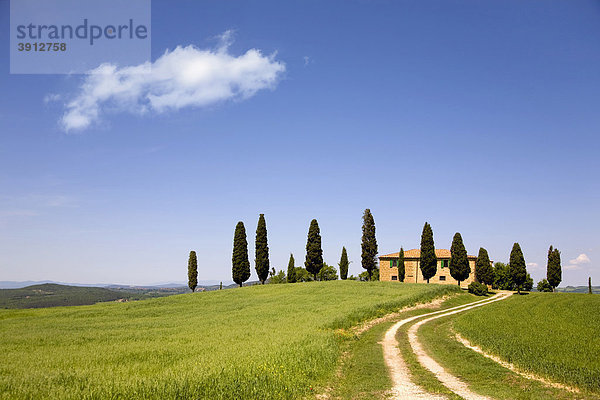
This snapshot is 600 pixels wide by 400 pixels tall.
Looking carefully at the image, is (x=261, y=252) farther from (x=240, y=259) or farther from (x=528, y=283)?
(x=528, y=283)

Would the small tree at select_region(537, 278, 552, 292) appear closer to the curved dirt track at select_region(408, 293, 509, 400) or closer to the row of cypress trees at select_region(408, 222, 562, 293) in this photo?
the row of cypress trees at select_region(408, 222, 562, 293)

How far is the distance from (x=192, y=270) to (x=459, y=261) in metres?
61.5

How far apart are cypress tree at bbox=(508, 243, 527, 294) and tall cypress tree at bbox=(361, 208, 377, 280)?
29619mm

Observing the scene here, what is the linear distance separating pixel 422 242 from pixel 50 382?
75.6m

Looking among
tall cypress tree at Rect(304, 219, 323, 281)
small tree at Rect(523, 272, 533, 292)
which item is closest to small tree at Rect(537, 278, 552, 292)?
small tree at Rect(523, 272, 533, 292)

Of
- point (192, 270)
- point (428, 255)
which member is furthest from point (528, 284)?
point (192, 270)

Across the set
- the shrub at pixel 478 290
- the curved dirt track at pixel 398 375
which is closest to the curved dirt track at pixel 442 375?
the curved dirt track at pixel 398 375

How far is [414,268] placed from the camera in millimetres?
94438

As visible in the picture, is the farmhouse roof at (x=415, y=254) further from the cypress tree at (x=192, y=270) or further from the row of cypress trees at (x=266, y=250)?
the cypress tree at (x=192, y=270)

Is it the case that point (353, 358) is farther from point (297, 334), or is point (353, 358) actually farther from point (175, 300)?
point (175, 300)

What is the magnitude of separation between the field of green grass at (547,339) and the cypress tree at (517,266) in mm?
51260

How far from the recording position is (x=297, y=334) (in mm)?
25250

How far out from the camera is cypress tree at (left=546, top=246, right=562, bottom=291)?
86062 millimetres

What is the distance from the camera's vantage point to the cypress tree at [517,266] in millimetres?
82188
